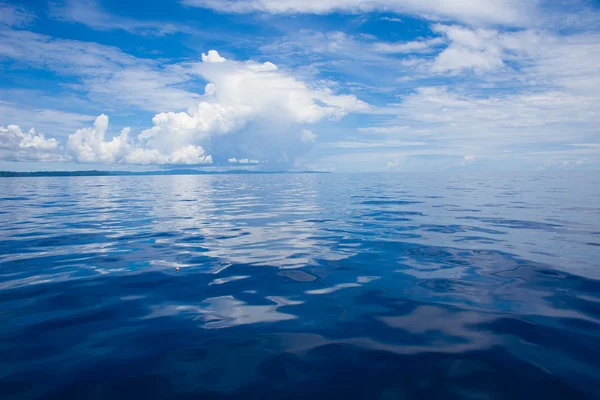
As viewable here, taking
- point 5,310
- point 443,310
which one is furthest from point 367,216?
point 5,310

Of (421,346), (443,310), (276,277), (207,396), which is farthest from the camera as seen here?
(276,277)

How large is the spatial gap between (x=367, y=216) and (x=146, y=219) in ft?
46.2

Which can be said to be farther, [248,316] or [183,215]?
[183,215]

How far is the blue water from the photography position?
529 cm

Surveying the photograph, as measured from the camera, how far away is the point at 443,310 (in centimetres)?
793

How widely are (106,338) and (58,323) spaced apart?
4.95 feet

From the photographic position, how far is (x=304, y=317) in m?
7.67

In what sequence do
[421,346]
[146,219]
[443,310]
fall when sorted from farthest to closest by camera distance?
[146,219], [443,310], [421,346]

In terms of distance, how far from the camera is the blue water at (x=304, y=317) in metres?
5.29

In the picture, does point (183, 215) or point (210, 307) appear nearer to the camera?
point (210, 307)

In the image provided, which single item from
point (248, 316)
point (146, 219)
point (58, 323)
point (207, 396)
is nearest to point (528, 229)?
point (248, 316)

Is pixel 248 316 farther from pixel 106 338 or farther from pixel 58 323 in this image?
pixel 58 323

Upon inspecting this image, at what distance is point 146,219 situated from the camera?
→ 23.3 meters

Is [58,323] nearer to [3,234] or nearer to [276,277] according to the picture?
[276,277]
